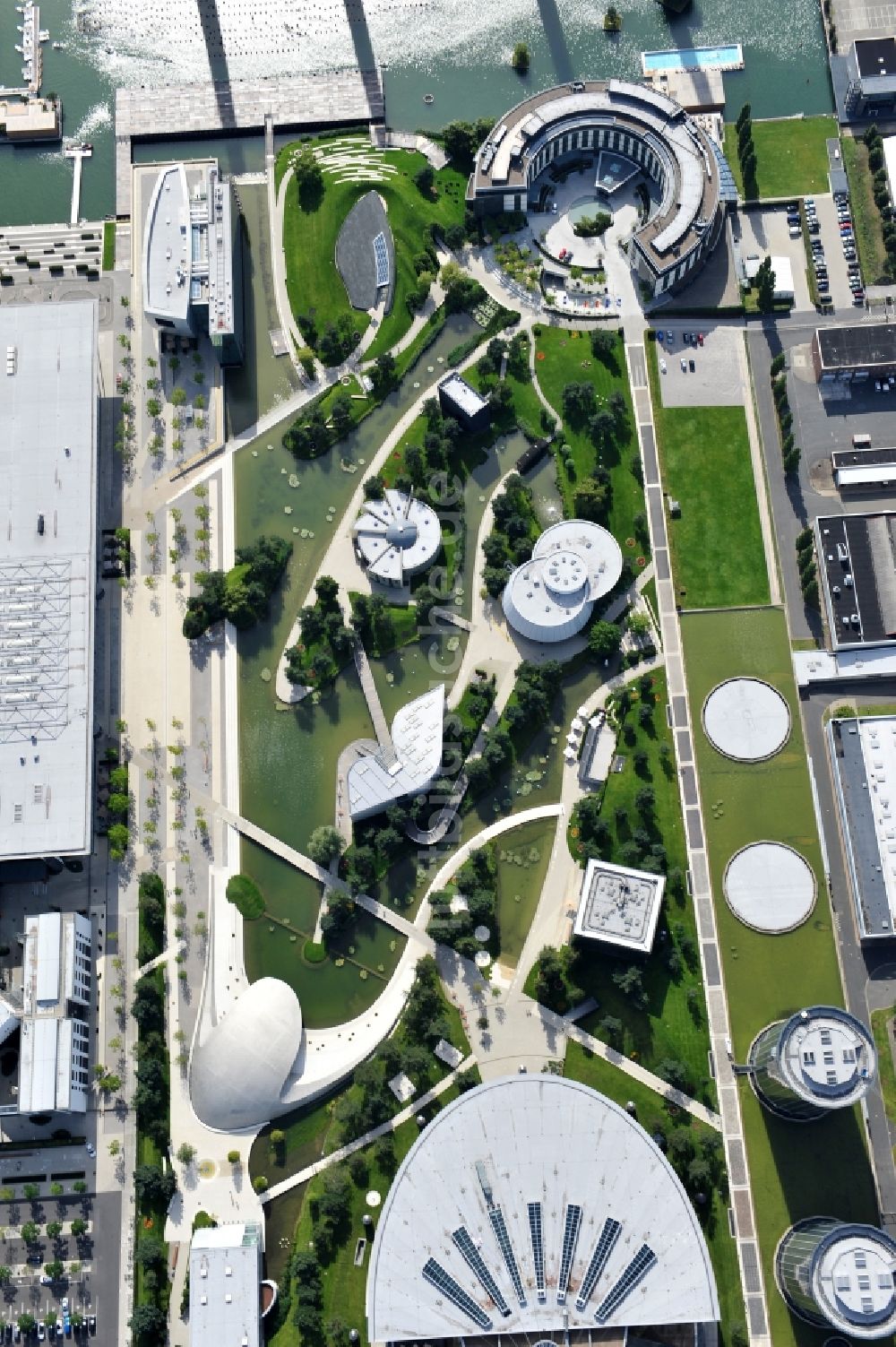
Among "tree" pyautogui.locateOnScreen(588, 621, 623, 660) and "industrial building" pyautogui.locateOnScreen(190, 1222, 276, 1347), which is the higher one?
"tree" pyautogui.locateOnScreen(588, 621, 623, 660)

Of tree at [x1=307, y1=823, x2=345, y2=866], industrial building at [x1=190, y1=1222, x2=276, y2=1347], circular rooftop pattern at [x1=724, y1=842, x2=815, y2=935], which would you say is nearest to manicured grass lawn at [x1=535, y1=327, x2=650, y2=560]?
circular rooftop pattern at [x1=724, y1=842, x2=815, y2=935]

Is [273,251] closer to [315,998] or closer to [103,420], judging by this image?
[103,420]

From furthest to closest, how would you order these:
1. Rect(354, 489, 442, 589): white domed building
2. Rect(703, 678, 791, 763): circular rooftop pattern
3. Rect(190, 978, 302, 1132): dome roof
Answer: Rect(354, 489, 442, 589): white domed building
Rect(703, 678, 791, 763): circular rooftop pattern
Rect(190, 978, 302, 1132): dome roof

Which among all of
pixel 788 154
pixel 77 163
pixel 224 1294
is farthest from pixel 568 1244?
pixel 77 163

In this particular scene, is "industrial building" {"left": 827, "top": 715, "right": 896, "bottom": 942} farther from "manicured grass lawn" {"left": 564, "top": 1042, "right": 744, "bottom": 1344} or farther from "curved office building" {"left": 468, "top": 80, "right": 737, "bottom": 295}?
"curved office building" {"left": 468, "top": 80, "right": 737, "bottom": 295}

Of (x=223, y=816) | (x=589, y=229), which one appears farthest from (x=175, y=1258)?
(x=589, y=229)
